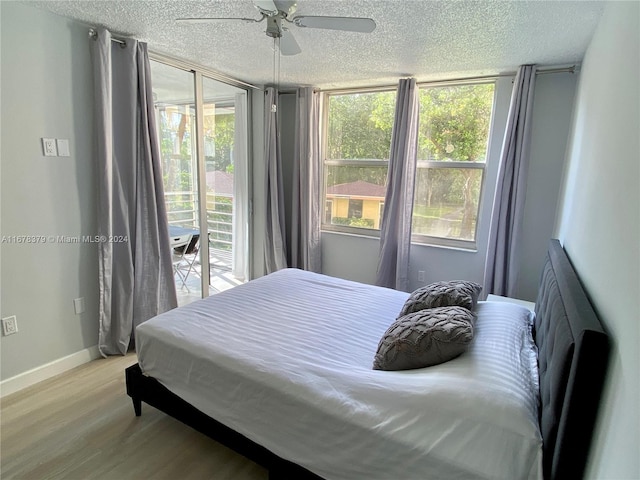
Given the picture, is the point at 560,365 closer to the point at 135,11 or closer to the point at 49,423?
the point at 49,423

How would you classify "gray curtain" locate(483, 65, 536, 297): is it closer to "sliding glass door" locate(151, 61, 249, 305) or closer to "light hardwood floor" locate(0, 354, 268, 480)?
"light hardwood floor" locate(0, 354, 268, 480)

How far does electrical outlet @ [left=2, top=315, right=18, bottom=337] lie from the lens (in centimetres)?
217

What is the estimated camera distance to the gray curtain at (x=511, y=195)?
286cm

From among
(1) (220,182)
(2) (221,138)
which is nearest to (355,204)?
(1) (220,182)

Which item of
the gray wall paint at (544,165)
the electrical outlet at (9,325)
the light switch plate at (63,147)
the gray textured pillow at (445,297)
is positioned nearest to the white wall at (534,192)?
the gray wall paint at (544,165)

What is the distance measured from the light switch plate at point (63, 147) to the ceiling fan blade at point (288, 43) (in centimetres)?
158

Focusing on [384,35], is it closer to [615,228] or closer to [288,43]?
[288,43]

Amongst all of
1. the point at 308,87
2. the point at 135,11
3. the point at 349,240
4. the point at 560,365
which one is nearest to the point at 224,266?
the point at 349,240

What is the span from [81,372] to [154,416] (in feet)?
2.82

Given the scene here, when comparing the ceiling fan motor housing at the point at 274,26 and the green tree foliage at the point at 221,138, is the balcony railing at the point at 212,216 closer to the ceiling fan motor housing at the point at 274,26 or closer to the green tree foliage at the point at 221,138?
the green tree foliage at the point at 221,138

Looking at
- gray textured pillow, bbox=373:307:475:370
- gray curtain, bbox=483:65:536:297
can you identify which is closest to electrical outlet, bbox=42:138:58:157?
gray textured pillow, bbox=373:307:475:370

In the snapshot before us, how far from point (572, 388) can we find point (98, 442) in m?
2.20

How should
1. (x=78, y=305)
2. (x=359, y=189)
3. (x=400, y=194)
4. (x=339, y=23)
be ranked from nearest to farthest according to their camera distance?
1. (x=339, y=23)
2. (x=78, y=305)
3. (x=400, y=194)
4. (x=359, y=189)

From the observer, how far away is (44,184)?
88.4 inches
